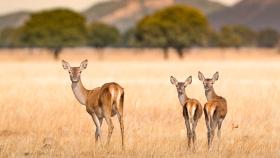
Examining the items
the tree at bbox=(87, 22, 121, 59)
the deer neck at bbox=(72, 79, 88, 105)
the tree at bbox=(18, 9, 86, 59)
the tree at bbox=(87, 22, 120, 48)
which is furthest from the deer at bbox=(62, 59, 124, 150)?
the tree at bbox=(87, 22, 120, 48)

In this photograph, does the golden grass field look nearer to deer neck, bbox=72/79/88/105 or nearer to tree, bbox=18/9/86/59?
deer neck, bbox=72/79/88/105

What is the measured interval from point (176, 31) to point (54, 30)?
17.2 m

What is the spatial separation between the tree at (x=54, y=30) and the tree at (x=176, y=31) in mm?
9128

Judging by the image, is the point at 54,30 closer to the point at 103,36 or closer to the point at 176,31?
the point at 176,31

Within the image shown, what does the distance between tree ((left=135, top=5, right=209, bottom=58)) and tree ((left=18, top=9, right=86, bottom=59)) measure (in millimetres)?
9128

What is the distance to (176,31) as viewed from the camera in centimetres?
10319

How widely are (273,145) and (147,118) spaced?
6099 millimetres

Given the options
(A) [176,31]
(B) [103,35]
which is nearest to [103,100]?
(A) [176,31]

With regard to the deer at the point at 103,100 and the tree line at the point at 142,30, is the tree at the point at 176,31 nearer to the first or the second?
the tree line at the point at 142,30

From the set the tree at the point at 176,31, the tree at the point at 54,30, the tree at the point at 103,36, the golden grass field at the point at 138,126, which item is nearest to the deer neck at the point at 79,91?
the golden grass field at the point at 138,126

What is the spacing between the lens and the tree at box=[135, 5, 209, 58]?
103625 mm

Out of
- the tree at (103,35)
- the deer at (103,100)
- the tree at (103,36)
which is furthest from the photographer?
the tree at (103,35)

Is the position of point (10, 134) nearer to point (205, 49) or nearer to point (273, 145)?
point (273, 145)

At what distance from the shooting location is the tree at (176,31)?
10362 cm
